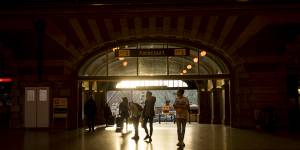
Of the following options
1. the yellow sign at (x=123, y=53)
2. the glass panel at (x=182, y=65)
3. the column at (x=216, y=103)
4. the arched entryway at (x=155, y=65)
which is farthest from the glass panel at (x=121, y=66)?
the column at (x=216, y=103)

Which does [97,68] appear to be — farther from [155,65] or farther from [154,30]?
[154,30]

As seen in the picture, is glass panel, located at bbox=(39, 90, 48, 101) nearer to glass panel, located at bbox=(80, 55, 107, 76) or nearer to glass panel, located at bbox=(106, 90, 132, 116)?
glass panel, located at bbox=(80, 55, 107, 76)

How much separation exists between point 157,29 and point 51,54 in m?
4.54

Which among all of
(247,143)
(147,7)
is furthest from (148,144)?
(147,7)

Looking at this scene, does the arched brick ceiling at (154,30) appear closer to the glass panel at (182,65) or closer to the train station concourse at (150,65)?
the train station concourse at (150,65)

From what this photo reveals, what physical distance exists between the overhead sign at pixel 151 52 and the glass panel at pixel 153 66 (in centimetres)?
118

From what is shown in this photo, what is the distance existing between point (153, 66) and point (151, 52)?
1.62m

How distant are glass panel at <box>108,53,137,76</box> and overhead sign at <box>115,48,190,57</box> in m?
1.34

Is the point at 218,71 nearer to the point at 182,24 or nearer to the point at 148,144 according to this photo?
the point at 182,24

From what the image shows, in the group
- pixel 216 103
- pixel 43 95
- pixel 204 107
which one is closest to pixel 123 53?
pixel 43 95

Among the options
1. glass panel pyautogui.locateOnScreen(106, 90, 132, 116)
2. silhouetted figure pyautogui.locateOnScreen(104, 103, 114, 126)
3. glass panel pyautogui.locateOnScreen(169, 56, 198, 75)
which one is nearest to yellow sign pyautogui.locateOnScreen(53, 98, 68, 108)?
silhouetted figure pyautogui.locateOnScreen(104, 103, 114, 126)

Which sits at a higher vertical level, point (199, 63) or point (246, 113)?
point (199, 63)

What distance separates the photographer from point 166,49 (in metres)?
21.0

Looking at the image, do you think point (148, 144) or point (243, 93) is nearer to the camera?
point (148, 144)
